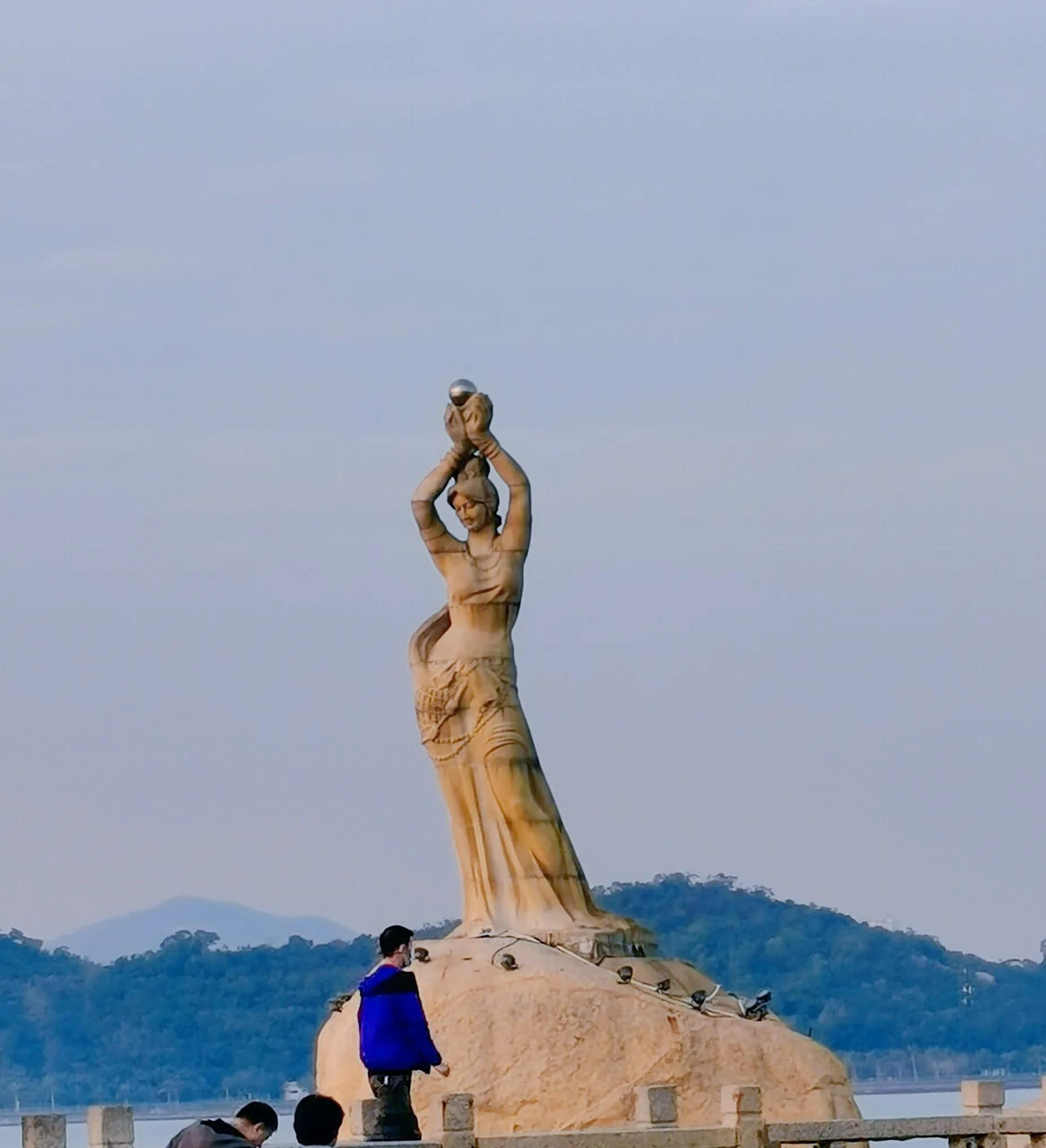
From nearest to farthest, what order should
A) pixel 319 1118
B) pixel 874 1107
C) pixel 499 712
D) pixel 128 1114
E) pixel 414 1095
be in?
pixel 319 1118
pixel 128 1114
pixel 414 1095
pixel 499 712
pixel 874 1107

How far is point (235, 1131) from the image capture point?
40.7 feet

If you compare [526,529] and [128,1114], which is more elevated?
[526,529]

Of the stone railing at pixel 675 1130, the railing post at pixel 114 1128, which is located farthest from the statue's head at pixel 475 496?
the railing post at pixel 114 1128

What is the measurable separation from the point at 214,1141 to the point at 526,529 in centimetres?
1123

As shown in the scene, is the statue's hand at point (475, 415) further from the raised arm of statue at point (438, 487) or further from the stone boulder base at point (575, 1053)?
the stone boulder base at point (575, 1053)

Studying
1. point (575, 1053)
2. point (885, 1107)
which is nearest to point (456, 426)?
point (575, 1053)

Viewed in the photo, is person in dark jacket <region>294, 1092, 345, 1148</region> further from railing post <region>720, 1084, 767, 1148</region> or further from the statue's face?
the statue's face

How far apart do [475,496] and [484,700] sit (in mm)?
1431

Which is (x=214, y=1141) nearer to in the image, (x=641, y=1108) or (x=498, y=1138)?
(x=498, y=1138)

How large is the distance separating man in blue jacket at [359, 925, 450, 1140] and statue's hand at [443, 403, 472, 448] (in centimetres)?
791

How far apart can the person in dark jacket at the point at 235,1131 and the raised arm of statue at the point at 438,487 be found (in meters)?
10.6

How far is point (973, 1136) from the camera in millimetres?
18219

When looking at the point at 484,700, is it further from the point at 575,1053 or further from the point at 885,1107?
the point at 885,1107

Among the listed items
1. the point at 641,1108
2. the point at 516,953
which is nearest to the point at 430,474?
the point at 516,953
